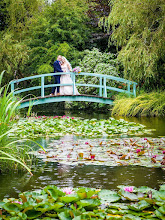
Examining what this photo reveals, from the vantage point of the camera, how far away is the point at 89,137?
6.51 meters

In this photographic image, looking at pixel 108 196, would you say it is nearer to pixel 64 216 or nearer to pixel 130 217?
pixel 130 217

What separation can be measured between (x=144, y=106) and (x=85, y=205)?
936cm

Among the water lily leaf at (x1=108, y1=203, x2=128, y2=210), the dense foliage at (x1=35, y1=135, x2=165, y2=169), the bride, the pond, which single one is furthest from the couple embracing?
the water lily leaf at (x1=108, y1=203, x2=128, y2=210)

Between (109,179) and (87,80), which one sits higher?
(87,80)

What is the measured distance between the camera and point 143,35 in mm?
11477

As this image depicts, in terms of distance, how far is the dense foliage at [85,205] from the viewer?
7.76ft

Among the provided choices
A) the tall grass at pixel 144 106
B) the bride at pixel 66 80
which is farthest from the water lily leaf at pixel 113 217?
the bride at pixel 66 80

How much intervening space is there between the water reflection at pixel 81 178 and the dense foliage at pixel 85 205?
0.46 meters

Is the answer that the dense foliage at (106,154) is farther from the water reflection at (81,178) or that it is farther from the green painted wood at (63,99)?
the green painted wood at (63,99)

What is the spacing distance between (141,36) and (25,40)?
7.81m

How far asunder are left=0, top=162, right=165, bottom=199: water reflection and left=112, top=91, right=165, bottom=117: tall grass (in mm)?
7485

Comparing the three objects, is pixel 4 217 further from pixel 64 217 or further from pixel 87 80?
pixel 87 80

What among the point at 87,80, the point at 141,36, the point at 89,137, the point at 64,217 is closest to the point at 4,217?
the point at 64,217

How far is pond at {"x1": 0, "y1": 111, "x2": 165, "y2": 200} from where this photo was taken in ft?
10.8
